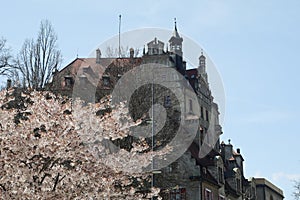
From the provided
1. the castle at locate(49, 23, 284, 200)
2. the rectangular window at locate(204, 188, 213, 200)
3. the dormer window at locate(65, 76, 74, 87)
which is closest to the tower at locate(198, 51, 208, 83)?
the castle at locate(49, 23, 284, 200)

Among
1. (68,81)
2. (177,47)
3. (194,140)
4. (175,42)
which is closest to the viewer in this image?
(194,140)

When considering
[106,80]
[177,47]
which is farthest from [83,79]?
[177,47]

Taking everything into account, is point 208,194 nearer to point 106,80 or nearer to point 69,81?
point 106,80

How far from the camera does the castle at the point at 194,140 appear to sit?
38.7m

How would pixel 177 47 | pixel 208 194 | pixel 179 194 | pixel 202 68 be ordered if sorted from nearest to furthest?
pixel 179 194 → pixel 208 194 → pixel 177 47 → pixel 202 68

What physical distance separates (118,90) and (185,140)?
10.2 m

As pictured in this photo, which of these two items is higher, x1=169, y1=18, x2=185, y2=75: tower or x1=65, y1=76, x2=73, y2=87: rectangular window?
x1=169, y1=18, x2=185, y2=75: tower

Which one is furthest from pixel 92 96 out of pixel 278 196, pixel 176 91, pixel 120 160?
pixel 278 196

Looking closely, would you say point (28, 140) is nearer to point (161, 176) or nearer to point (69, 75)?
point (161, 176)

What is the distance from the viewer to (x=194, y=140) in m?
47.3

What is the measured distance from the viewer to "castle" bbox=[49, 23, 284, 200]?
38.7 meters

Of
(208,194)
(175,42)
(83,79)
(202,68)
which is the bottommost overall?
(208,194)

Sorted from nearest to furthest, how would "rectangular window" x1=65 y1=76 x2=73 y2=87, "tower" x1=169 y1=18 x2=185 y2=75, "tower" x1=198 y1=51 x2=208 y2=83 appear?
"rectangular window" x1=65 y1=76 x2=73 y2=87 → "tower" x1=169 y1=18 x2=185 y2=75 → "tower" x1=198 y1=51 x2=208 y2=83

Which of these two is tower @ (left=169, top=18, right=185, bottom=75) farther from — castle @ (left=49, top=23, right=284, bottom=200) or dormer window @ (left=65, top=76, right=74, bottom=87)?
dormer window @ (left=65, top=76, right=74, bottom=87)
